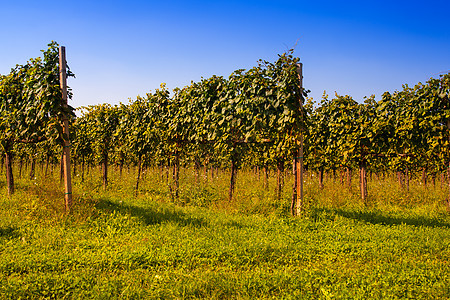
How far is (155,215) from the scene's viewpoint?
7562 millimetres

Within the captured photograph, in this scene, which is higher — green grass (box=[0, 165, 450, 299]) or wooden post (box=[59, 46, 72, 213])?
wooden post (box=[59, 46, 72, 213])

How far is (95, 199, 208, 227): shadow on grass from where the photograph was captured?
6980mm

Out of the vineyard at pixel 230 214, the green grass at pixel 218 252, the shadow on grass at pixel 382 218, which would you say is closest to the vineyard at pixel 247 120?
the vineyard at pixel 230 214

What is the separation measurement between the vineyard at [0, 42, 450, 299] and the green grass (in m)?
0.03

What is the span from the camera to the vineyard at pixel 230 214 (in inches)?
166

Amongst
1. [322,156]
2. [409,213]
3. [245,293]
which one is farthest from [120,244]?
[322,156]

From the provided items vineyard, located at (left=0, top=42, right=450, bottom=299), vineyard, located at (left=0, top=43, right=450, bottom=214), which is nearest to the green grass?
vineyard, located at (left=0, top=42, right=450, bottom=299)

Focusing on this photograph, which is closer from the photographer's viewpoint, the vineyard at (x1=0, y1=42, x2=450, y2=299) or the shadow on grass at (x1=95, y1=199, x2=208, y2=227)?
the vineyard at (x1=0, y1=42, x2=450, y2=299)

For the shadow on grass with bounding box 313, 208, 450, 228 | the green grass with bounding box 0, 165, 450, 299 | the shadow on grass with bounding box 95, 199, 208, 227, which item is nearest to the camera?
the green grass with bounding box 0, 165, 450, 299

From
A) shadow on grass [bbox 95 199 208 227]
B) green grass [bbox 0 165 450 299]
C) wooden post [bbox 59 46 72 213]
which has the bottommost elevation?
green grass [bbox 0 165 450 299]

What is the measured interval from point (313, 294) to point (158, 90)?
9.48 m

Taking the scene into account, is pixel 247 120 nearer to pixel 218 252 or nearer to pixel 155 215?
pixel 155 215

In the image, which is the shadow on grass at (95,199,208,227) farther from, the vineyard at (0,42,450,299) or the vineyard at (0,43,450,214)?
the vineyard at (0,43,450,214)

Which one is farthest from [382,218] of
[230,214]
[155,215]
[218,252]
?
[155,215]
